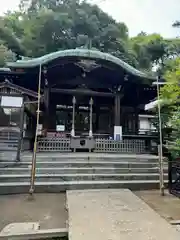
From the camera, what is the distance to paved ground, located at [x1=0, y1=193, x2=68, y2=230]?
11.3 ft

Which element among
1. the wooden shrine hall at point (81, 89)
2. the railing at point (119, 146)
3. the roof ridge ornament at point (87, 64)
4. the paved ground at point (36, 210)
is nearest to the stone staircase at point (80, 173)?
the paved ground at point (36, 210)

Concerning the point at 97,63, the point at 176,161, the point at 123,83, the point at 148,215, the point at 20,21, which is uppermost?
the point at 20,21

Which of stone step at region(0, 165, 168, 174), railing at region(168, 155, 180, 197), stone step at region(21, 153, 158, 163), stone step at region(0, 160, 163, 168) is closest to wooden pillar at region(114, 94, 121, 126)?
stone step at region(21, 153, 158, 163)

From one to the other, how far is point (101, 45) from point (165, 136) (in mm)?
16947

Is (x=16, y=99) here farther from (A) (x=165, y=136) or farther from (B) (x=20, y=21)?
(B) (x=20, y=21)

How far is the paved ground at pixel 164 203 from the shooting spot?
3.81 meters

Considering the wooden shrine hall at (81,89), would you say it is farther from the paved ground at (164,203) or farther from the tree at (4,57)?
the tree at (4,57)

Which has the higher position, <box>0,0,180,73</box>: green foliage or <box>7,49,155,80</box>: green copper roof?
<box>0,0,180,73</box>: green foliage

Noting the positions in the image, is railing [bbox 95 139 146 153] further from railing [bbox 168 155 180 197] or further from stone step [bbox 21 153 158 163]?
railing [bbox 168 155 180 197]

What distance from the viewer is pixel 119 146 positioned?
31.3ft

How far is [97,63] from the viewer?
32.3ft

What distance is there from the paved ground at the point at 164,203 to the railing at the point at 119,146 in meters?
4.03

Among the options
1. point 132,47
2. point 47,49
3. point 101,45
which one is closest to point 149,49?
point 132,47

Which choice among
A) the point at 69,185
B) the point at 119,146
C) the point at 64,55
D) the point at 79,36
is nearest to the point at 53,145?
the point at 119,146
